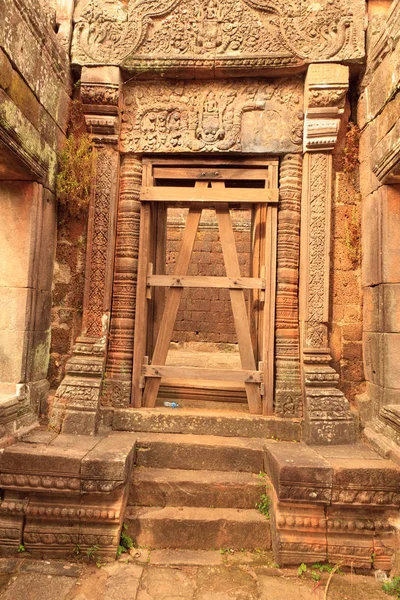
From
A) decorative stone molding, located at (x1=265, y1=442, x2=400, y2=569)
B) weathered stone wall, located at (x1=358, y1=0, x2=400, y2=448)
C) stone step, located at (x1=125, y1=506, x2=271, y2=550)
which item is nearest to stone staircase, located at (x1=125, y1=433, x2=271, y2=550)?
stone step, located at (x1=125, y1=506, x2=271, y2=550)

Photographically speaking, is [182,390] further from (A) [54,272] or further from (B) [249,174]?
(B) [249,174]

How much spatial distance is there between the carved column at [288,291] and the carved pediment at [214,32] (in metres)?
1.02

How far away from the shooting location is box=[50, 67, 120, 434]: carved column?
352 cm

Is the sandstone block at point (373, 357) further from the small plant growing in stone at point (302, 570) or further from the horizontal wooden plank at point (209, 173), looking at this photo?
the horizontal wooden plank at point (209, 173)

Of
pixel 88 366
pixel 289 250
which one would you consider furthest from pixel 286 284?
pixel 88 366

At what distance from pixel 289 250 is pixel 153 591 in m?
2.90

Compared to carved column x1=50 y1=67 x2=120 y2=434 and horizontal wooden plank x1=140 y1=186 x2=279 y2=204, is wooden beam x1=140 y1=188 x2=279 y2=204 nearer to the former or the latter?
horizontal wooden plank x1=140 y1=186 x2=279 y2=204

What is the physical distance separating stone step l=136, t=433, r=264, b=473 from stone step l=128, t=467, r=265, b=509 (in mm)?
169

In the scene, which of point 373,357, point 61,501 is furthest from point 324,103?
point 61,501

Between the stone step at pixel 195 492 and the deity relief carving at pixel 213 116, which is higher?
the deity relief carving at pixel 213 116

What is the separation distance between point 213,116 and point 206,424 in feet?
9.81

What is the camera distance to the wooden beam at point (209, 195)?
366cm

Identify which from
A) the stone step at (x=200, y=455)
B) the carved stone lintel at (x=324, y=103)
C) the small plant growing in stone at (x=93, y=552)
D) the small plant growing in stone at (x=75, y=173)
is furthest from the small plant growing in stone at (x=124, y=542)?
the carved stone lintel at (x=324, y=103)

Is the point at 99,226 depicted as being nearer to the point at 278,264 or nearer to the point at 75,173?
the point at 75,173
